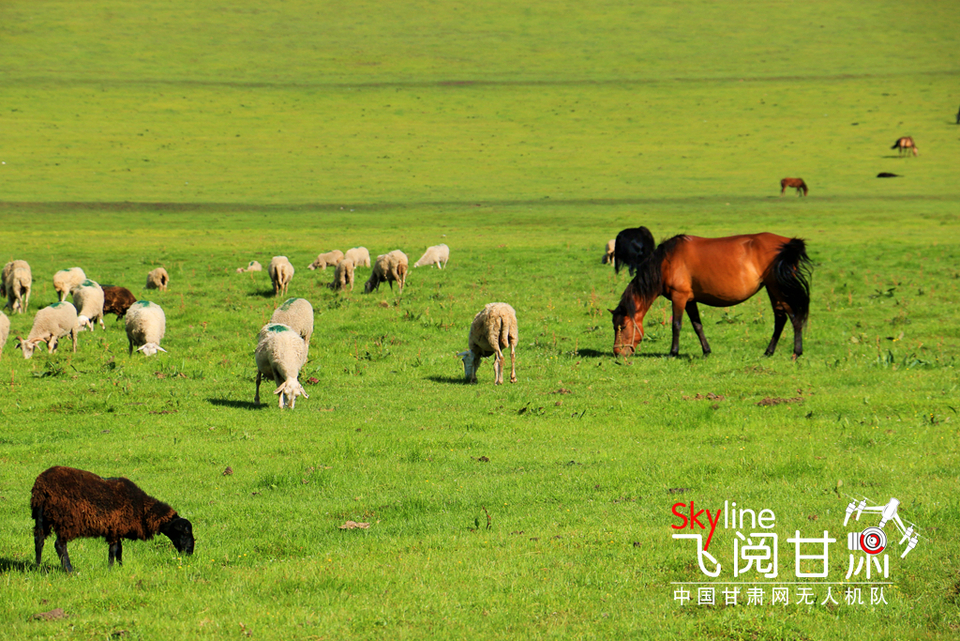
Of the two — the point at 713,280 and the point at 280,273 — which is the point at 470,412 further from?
the point at 280,273

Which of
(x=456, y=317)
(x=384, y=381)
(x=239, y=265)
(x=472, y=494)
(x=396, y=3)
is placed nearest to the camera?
(x=472, y=494)

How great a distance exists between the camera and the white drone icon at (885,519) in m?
7.80

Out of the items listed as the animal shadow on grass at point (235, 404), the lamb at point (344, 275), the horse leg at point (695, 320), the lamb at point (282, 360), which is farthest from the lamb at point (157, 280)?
the horse leg at point (695, 320)

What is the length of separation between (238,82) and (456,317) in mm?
82859

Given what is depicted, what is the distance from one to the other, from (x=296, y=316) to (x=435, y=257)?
662 inches

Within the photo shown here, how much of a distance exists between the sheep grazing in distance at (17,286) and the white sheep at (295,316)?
10.3m

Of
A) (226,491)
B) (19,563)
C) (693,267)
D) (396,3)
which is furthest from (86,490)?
(396,3)

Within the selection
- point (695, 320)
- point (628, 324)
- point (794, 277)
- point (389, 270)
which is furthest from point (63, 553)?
point (389, 270)

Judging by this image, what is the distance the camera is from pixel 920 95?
92.4 meters

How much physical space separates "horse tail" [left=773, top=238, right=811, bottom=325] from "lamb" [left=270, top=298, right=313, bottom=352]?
9094 mm

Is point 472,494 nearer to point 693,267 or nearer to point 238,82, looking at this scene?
point 693,267

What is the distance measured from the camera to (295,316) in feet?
57.3

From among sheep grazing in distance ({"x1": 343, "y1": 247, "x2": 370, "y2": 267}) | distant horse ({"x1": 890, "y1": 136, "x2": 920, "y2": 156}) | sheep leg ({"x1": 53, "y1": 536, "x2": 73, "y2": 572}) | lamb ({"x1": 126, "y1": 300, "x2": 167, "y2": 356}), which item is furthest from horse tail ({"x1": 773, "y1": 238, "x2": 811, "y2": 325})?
distant horse ({"x1": 890, "y1": 136, "x2": 920, "y2": 156})

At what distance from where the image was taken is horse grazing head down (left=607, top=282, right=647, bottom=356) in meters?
18.2
